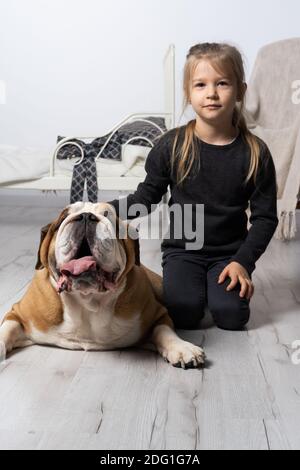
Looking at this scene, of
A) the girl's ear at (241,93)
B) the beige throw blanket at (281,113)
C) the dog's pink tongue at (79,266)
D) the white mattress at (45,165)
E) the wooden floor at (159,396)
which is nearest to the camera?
the wooden floor at (159,396)

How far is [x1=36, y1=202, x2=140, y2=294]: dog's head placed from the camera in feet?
4.58

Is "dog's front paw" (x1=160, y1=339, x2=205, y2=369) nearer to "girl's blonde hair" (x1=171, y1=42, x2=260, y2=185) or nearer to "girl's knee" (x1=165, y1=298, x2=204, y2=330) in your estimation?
"girl's knee" (x1=165, y1=298, x2=204, y2=330)

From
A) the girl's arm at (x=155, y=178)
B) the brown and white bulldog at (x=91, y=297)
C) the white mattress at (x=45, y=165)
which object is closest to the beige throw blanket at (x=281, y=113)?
the white mattress at (x=45, y=165)

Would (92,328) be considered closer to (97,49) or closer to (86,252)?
(86,252)

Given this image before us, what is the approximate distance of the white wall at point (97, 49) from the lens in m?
4.17

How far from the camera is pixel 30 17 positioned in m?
4.37

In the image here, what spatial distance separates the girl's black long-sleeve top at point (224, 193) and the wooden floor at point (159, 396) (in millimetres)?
221

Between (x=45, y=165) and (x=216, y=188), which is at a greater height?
(x=216, y=188)

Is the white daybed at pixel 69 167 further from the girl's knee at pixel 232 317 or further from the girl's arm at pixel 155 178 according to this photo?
the girl's knee at pixel 232 317

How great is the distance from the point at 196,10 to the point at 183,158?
2.64 m

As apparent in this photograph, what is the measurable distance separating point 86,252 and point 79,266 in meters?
0.06

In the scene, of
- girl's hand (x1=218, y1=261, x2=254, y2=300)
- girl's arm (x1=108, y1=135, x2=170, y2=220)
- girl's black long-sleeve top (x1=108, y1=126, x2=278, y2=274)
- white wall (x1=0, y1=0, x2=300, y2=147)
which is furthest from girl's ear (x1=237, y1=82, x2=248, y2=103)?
white wall (x1=0, y1=0, x2=300, y2=147)

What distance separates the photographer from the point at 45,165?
310 cm

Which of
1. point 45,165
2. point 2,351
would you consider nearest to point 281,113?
point 45,165
